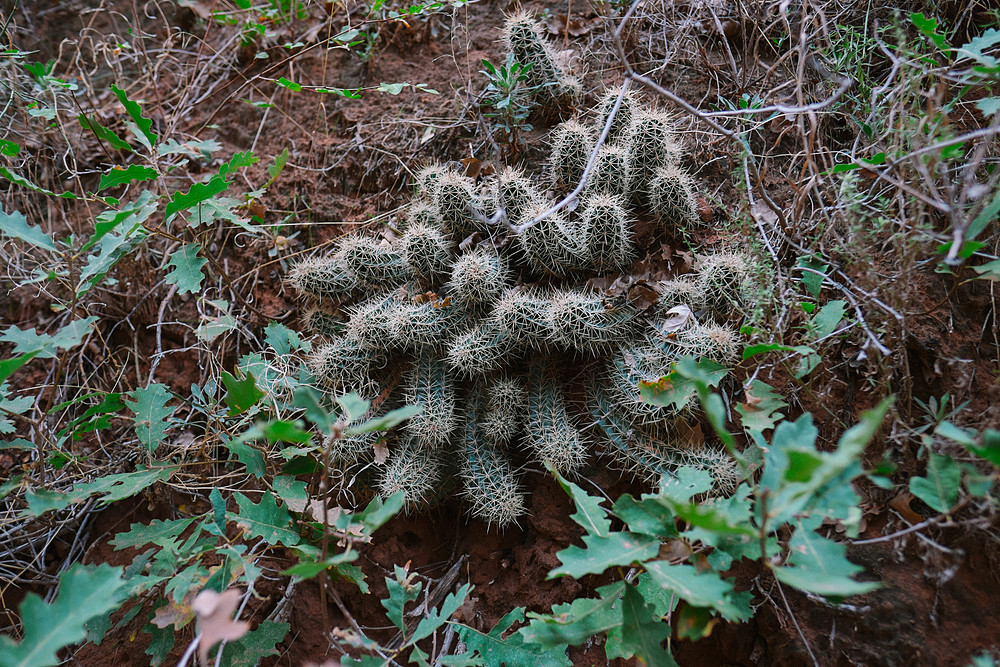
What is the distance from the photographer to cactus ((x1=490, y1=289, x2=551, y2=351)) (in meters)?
1.69

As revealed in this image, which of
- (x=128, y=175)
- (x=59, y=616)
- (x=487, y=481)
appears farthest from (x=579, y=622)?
(x=128, y=175)

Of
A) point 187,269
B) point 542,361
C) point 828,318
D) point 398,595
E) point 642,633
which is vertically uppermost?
point 187,269

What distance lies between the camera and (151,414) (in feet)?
5.76

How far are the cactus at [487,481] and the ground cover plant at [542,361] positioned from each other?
0.05 ft

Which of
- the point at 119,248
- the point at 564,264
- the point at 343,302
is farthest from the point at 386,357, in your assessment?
the point at 119,248

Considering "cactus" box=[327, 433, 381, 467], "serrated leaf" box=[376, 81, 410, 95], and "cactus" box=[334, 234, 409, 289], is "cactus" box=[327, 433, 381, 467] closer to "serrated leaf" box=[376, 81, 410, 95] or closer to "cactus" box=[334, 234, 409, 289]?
"cactus" box=[334, 234, 409, 289]

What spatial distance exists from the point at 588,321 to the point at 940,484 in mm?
874

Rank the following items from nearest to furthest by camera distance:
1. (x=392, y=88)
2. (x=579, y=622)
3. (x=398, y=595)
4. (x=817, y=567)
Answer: (x=817, y=567) → (x=579, y=622) → (x=398, y=595) → (x=392, y=88)

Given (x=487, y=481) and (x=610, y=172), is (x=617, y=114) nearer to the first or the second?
(x=610, y=172)

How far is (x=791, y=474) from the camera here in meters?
0.95

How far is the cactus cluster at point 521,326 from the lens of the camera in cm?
168

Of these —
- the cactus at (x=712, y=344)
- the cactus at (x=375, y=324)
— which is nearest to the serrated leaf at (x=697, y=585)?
the cactus at (x=712, y=344)

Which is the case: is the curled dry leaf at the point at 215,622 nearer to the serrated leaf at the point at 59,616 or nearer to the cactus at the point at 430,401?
the serrated leaf at the point at 59,616

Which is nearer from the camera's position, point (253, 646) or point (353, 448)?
point (253, 646)
